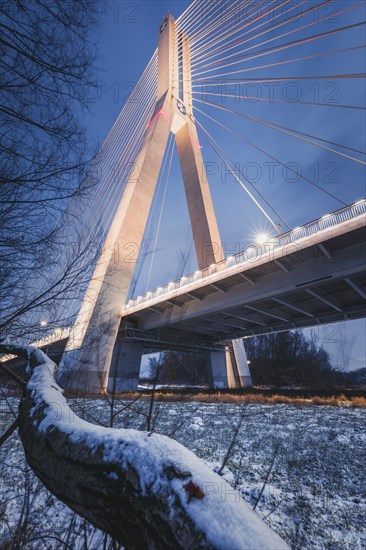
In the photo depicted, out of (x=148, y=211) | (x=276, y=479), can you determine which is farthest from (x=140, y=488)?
(x=148, y=211)

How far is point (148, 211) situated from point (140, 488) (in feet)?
68.4

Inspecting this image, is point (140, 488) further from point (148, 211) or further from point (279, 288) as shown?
point (148, 211)

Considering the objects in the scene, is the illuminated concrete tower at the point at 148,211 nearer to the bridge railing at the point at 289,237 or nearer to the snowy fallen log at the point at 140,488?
the bridge railing at the point at 289,237

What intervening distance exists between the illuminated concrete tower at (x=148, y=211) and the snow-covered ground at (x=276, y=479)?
36.9 feet

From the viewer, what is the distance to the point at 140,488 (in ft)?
2.88

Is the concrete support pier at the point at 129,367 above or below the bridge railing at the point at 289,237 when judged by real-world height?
below

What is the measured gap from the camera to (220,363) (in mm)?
25734

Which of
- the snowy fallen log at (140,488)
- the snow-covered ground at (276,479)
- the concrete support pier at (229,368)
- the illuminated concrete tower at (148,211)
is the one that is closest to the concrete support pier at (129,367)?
the illuminated concrete tower at (148,211)

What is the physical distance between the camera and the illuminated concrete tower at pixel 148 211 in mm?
17133

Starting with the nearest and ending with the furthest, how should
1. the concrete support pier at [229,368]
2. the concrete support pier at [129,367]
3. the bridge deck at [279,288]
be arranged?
the bridge deck at [279,288] → the concrete support pier at [129,367] → the concrete support pier at [229,368]

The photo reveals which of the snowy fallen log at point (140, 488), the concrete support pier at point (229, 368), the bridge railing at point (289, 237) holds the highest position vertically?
the bridge railing at point (289, 237)

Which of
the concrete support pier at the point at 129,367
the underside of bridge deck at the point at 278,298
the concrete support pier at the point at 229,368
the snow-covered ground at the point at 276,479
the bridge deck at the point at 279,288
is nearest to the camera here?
the snow-covered ground at the point at 276,479

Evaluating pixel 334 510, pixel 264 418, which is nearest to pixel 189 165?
pixel 264 418

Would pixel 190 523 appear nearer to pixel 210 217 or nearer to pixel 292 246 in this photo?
pixel 292 246
